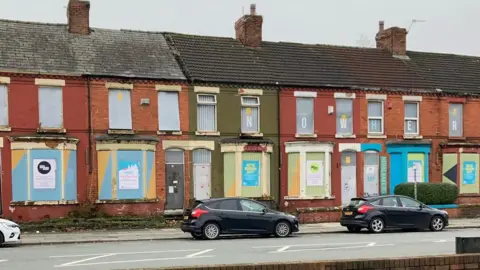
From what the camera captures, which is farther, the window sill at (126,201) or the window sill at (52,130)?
the window sill at (126,201)

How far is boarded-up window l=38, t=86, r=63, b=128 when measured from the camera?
26.8 meters

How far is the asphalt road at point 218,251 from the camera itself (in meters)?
14.7

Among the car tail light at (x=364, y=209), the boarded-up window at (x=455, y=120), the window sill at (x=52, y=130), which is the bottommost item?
the car tail light at (x=364, y=209)

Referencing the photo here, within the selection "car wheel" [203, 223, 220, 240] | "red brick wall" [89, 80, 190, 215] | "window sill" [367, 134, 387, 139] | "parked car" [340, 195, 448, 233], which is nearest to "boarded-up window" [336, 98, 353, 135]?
"window sill" [367, 134, 387, 139]

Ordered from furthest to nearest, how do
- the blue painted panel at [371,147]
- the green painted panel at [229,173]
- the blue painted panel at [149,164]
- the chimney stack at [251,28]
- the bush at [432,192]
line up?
the chimney stack at [251,28]
the blue painted panel at [371,147]
the bush at [432,192]
the green painted panel at [229,173]
the blue painted panel at [149,164]

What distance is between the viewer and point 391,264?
9.22 m

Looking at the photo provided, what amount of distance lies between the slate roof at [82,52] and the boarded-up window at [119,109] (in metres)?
0.88

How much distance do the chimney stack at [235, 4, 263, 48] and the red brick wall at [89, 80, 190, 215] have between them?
18.4 feet

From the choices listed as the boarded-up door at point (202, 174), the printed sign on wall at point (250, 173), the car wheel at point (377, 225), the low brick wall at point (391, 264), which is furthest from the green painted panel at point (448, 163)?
the low brick wall at point (391, 264)

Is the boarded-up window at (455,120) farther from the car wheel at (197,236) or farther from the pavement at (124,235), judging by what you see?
the car wheel at (197,236)

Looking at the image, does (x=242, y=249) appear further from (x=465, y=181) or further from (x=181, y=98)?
(x=465, y=181)

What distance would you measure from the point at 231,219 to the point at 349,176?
1199cm

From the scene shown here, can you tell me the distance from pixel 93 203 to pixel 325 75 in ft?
43.6

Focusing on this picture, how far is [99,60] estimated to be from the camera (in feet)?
93.1
